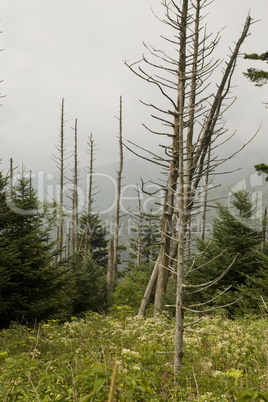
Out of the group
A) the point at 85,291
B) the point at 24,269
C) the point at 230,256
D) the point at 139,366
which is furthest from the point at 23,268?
the point at 139,366

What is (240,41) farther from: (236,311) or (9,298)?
(9,298)

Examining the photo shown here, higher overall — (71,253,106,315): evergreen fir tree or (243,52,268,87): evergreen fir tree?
(243,52,268,87): evergreen fir tree

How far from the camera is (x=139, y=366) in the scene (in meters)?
2.89

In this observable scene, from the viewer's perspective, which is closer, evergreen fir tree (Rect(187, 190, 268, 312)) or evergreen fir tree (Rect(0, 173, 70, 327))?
evergreen fir tree (Rect(0, 173, 70, 327))

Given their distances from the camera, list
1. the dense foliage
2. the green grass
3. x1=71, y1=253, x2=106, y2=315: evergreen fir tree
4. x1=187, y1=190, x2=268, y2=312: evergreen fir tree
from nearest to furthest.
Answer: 1. the green grass
2. the dense foliage
3. x1=187, y1=190, x2=268, y2=312: evergreen fir tree
4. x1=71, y1=253, x2=106, y2=315: evergreen fir tree

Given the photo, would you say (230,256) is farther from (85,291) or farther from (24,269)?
(85,291)

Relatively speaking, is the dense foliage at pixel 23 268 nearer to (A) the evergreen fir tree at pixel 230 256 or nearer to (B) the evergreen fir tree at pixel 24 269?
(B) the evergreen fir tree at pixel 24 269

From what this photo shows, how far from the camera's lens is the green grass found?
245cm

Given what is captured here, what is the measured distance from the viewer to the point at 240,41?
32.0 ft

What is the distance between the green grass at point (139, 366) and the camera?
2.45m

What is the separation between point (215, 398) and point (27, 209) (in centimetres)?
951

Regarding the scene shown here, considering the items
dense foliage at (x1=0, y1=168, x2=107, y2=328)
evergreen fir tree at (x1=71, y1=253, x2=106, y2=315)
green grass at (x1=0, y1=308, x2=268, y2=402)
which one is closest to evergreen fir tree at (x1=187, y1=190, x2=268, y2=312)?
green grass at (x1=0, y1=308, x2=268, y2=402)

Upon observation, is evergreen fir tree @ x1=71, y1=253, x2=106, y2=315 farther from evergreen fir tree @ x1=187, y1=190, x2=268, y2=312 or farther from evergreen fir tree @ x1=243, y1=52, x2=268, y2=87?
evergreen fir tree @ x1=243, y1=52, x2=268, y2=87

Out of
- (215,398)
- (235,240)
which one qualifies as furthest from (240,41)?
(215,398)
